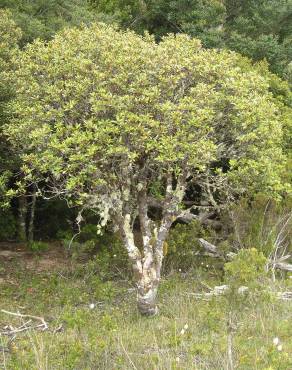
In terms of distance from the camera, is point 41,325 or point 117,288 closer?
point 41,325

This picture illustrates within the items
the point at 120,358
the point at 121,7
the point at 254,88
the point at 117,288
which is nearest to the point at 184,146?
the point at 254,88

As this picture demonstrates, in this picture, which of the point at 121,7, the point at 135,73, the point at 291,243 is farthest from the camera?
the point at 121,7

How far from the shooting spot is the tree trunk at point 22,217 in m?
13.1

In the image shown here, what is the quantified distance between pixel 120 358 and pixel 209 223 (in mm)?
6768

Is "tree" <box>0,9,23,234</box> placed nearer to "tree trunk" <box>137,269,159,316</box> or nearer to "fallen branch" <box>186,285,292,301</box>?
"tree trunk" <box>137,269,159,316</box>

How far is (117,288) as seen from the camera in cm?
994

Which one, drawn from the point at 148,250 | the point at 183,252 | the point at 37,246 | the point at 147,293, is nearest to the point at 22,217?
the point at 37,246

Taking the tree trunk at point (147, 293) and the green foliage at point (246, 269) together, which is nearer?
the green foliage at point (246, 269)

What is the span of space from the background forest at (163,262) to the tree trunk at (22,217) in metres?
0.05

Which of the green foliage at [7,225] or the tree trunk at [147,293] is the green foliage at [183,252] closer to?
the tree trunk at [147,293]

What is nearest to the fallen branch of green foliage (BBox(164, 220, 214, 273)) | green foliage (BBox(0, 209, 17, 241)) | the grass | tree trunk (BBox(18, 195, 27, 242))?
the grass

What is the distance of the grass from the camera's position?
18.5 ft

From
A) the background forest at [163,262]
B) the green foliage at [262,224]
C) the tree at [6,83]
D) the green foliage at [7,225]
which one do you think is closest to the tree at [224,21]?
the background forest at [163,262]

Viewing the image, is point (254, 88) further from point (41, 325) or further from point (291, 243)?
point (41, 325)
